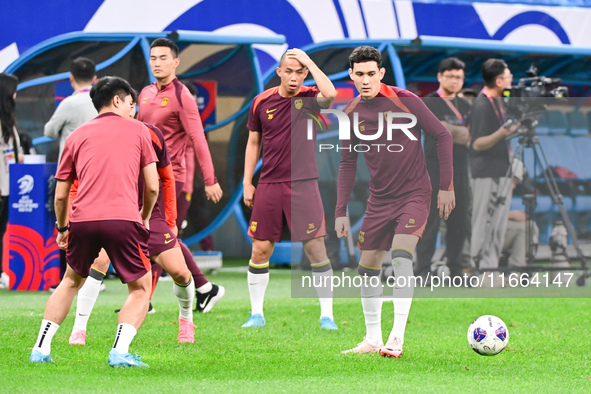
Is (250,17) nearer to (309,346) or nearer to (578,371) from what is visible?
(309,346)

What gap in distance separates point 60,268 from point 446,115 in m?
4.55

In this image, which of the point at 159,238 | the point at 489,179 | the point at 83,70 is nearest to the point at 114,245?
the point at 159,238

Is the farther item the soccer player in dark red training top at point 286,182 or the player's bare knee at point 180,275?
the soccer player in dark red training top at point 286,182

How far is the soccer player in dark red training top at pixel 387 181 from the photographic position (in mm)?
6449

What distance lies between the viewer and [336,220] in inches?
285

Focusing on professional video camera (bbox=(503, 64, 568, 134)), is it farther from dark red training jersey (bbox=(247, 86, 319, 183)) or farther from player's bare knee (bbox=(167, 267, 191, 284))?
player's bare knee (bbox=(167, 267, 191, 284))

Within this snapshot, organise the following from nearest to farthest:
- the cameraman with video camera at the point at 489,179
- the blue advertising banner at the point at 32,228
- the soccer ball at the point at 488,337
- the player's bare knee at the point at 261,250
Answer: the soccer ball at the point at 488,337, the player's bare knee at the point at 261,250, the cameraman with video camera at the point at 489,179, the blue advertising banner at the point at 32,228

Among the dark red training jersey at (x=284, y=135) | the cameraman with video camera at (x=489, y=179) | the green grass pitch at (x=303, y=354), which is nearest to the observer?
the green grass pitch at (x=303, y=354)

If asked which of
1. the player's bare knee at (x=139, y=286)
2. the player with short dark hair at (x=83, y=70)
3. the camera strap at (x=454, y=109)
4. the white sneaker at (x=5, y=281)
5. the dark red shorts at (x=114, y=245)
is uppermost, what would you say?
the player with short dark hair at (x=83, y=70)

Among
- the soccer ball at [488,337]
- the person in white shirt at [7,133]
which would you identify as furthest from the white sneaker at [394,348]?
the person in white shirt at [7,133]

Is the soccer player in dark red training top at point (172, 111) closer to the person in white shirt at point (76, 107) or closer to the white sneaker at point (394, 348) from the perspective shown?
the person in white shirt at point (76, 107)

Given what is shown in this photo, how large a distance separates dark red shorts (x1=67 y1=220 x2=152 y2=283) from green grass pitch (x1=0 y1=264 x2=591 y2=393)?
0.55 m

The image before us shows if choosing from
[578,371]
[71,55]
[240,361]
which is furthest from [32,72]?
[578,371]

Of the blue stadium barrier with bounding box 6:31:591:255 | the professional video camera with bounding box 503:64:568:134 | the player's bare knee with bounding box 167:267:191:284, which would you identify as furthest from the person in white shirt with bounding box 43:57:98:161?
the professional video camera with bounding box 503:64:568:134
